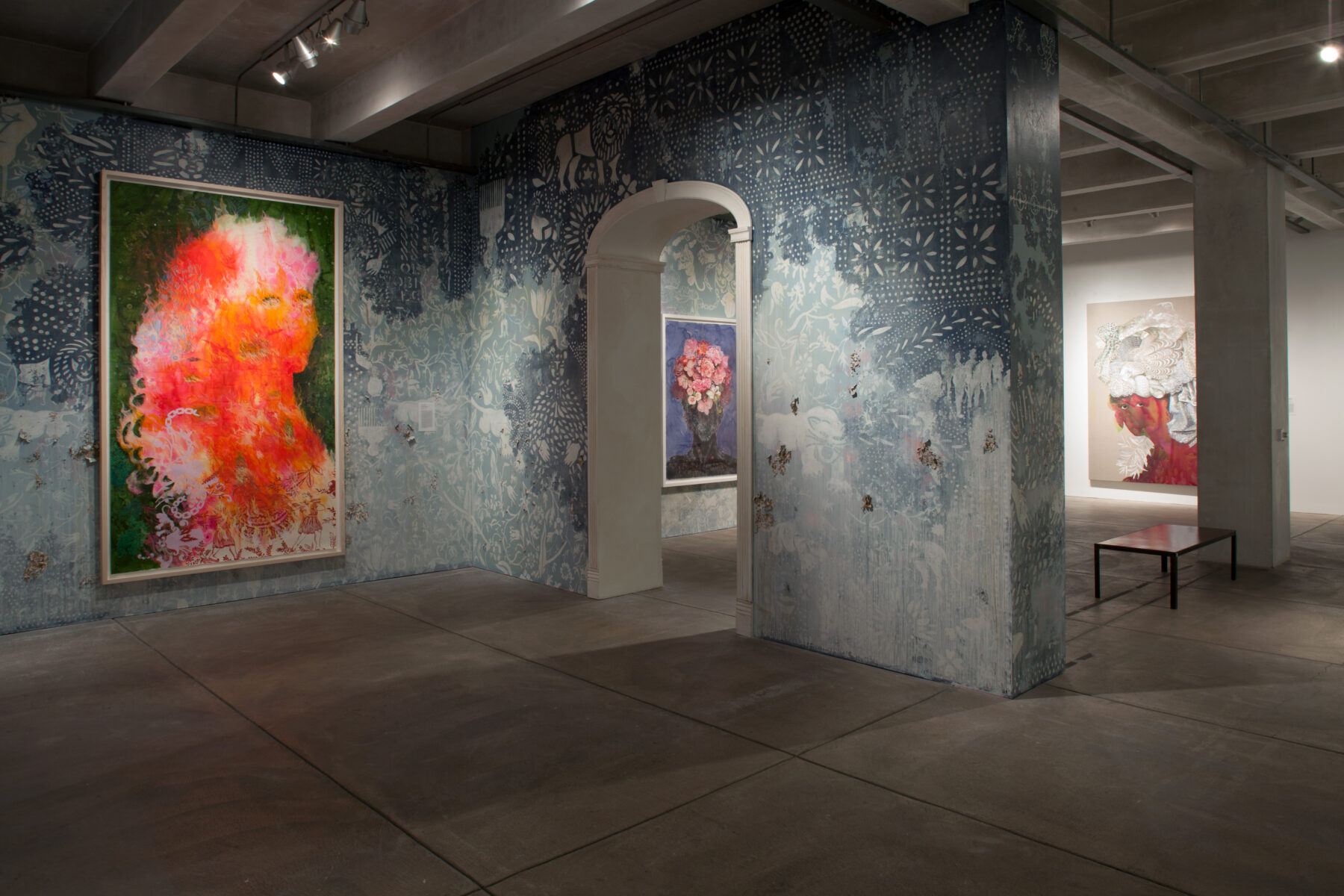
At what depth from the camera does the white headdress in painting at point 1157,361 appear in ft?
33.7

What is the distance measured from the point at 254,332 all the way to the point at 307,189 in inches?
43.6

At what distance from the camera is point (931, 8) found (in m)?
3.74

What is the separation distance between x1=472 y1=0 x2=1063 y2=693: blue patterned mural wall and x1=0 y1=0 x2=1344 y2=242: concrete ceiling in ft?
1.03

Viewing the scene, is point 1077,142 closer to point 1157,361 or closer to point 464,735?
point 1157,361

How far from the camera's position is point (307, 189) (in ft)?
19.9

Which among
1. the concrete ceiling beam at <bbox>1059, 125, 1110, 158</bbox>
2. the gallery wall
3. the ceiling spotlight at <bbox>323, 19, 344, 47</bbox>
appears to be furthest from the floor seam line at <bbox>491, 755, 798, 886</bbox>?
the gallery wall

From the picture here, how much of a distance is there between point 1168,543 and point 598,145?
4.69 meters

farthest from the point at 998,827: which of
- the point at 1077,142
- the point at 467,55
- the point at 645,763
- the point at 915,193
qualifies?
the point at 1077,142

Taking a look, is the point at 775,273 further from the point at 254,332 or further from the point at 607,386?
the point at 254,332

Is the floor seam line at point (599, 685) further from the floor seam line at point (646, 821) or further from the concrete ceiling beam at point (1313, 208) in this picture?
the concrete ceiling beam at point (1313, 208)

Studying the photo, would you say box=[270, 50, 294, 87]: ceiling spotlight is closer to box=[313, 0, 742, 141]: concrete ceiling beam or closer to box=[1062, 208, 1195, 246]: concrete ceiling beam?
box=[313, 0, 742, 141]: concrete ceiling beam

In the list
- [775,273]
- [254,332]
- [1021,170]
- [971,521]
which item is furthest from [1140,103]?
[254,332]

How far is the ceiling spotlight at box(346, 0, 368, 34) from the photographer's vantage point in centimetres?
424

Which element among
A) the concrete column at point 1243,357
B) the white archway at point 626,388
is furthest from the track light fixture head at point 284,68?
the concrete column at point 1243,357
